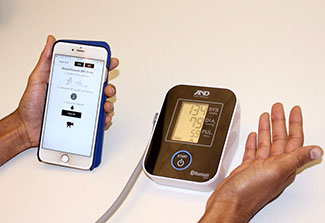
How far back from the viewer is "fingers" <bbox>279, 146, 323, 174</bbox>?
2.56 ft

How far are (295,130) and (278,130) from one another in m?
0.04

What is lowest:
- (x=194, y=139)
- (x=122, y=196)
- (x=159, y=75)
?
(x=122, y=196)

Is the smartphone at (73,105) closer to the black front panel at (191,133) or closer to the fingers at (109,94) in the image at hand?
the fingers at (109,94)

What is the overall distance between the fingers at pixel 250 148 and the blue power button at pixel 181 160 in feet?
0.34

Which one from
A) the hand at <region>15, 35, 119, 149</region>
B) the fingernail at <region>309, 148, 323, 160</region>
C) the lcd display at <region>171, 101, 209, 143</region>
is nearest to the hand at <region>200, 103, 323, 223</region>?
the fingernail at <region>309, 148, 323, 160</region>

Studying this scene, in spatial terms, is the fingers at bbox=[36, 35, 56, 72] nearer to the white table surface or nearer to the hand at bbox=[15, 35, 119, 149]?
the hand at bbox=[15, 35, 119, 149]

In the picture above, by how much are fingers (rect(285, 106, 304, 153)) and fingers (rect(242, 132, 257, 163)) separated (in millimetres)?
68

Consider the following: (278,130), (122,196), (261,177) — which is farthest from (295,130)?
(122,196)

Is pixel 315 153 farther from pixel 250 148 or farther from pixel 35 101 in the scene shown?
pixel 35 101

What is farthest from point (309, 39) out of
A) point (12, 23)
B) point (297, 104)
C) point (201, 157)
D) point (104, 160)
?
point (12, 23)

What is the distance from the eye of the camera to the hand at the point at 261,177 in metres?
0.82

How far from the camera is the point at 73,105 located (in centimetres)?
108

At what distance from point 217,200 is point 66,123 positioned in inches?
14.4

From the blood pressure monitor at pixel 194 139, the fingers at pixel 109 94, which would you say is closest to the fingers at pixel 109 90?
the fingers at pixel 109 94
